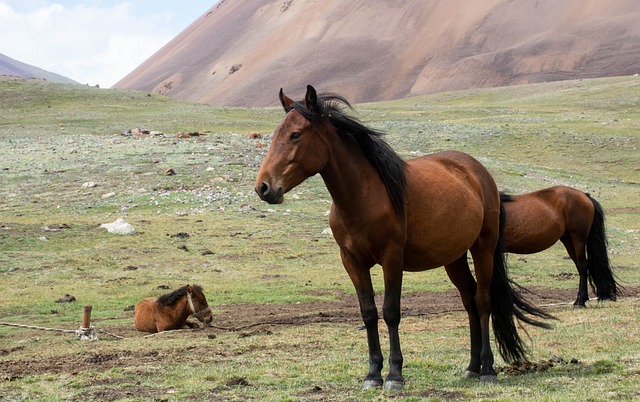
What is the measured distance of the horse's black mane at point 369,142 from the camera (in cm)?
784

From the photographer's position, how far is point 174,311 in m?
14.0

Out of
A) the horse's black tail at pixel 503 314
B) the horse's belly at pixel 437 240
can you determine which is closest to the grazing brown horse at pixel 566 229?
the horse's black tail at pixel 503 314

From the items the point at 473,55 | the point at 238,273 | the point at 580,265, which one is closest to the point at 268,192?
the point at 580,265

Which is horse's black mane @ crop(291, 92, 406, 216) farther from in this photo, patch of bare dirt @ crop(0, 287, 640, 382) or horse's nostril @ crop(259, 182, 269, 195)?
patch of bare dirt @ crop(0, 287, 640, 382)

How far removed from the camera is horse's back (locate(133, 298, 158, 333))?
13.9m

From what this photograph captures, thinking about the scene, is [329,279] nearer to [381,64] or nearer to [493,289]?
[493,289]

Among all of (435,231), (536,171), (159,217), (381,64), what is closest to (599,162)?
(536,171)

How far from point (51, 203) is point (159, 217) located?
17.9ft

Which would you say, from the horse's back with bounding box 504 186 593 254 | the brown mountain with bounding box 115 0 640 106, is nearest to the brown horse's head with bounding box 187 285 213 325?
the horse's back with bounding box 504 186 593 254

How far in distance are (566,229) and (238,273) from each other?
330 inches

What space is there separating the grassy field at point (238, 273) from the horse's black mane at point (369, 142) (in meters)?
1.92

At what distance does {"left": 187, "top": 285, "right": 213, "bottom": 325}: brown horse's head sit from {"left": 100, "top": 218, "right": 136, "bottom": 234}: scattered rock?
11.2 meters

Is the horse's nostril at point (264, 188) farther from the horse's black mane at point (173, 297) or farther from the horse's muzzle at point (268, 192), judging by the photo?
the horse's black mane at point (173, 297)

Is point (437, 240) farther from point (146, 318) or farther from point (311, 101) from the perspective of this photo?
point (146, 318)
